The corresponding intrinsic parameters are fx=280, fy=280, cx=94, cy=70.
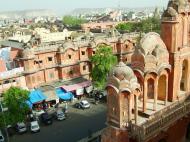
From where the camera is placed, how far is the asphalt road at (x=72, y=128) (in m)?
36.1

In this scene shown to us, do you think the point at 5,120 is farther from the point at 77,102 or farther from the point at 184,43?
the point at 184,43

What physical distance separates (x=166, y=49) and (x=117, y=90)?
20.3 feet

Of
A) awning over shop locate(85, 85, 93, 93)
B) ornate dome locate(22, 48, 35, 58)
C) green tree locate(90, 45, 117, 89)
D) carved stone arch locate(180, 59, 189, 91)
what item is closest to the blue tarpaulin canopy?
awning over shop locate(85, 85, 93, 93)

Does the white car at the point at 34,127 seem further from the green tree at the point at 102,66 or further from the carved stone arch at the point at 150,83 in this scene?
the carved stone arch at the point at 150,83

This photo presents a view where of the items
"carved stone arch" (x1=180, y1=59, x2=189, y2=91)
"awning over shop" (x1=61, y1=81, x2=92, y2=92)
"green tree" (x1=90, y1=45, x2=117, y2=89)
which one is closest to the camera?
"carved stone arch" (x1=180, y1=59, x2=189, y2=91)

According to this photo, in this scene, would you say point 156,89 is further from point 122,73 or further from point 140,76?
point 122,73

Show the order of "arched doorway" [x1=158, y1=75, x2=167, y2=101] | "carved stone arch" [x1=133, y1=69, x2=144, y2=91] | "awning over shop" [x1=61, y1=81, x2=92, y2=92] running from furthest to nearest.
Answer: "awning over shop" [x1=61, y1=81, x2=92, y2=92] < "arched doorway" [x1=158, y1=75, x2=167, y2=101] < "carved stone arch" [x1=133, y1=69, x2=144, y2=91]

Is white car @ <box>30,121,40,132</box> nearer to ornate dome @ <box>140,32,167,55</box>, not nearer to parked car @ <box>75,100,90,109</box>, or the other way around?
parked car @ <box>75,100,90,109</box>

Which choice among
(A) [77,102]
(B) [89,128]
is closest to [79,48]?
(A) [77,102]

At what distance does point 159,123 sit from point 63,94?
28276 mm

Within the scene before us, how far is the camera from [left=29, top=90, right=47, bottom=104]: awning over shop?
142ft

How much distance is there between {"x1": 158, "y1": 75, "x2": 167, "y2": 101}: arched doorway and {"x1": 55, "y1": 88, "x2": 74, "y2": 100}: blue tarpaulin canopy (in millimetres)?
24967

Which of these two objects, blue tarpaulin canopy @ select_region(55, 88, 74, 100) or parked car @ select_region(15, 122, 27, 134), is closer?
parked car @ select_region(15, 122, 27, 134)

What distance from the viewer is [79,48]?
2025 inches
